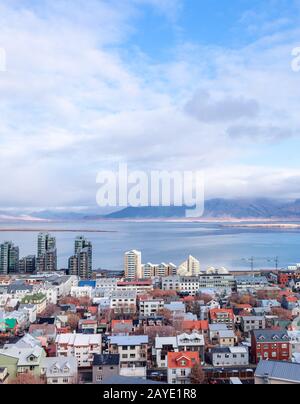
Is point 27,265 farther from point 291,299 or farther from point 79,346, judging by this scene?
point 79,346

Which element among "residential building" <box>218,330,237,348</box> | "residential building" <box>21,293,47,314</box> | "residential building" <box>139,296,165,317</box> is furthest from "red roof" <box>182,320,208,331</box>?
"residential building" <box>21,293,47,314</box>

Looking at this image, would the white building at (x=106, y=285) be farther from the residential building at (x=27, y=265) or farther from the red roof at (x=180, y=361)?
the red roof at (x=180, y=361)

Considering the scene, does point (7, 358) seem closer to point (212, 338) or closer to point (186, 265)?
point (212, 338)

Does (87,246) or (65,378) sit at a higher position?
(87,246)

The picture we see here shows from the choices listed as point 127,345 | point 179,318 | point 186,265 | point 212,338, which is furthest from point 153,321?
point 186,265

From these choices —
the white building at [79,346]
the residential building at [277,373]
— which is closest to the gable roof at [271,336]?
the white building at [79,346]

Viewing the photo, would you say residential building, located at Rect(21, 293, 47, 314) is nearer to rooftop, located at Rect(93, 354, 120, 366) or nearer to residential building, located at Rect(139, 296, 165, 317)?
residential building, located at Rect(139, 296, 165, 317)

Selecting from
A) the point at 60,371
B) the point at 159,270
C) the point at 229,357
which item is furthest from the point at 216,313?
the point at 159,270
